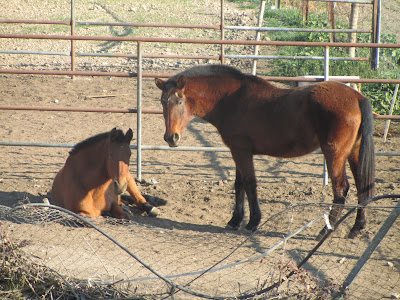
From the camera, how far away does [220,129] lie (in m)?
4.71

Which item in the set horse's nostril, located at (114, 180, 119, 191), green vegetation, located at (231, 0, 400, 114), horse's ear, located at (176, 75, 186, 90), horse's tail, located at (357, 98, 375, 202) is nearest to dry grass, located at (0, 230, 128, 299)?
horse's nostril, located at (114, 180, 119, 191)

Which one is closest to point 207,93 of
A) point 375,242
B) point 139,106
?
point 139,106

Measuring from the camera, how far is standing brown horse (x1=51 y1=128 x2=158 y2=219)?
4.40 metres

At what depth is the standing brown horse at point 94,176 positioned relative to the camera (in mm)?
4398

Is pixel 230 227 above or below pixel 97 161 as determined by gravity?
below

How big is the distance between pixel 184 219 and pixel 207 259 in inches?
44.0

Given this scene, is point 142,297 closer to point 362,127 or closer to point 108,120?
point 362,127

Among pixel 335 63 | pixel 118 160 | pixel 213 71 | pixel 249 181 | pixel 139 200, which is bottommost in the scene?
pixel 139 200

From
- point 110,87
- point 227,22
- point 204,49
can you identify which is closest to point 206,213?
point 110,87

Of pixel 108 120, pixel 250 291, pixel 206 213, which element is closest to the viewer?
pixel 250 291

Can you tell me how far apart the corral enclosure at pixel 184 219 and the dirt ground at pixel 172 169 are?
1cm

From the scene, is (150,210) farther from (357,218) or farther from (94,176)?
(357,218)

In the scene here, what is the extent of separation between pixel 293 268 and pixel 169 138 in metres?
1.93

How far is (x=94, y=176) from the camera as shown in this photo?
15.1ft
